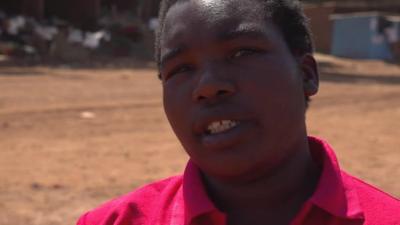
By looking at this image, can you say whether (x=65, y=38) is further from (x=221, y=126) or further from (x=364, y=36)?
(x=221, y=126)

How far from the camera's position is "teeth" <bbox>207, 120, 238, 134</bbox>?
1.52 metres

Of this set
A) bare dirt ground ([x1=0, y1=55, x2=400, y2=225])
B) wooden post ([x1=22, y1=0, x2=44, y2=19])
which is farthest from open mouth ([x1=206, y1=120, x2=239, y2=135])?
wooden post ([x1=22, y1=0, x2=44, y2=19])

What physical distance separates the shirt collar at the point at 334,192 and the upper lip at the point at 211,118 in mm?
264

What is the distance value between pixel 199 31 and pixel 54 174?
513 cm

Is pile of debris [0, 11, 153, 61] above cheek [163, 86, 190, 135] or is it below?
below

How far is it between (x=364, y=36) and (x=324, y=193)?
2499 cm

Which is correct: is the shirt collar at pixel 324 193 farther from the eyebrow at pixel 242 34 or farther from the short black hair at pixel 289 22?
the eyebrow at pixel 242 34

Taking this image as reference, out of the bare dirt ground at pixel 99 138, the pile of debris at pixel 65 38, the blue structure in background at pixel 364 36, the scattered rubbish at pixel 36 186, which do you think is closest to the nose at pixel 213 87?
the bare dirt ground at pixel 99 138

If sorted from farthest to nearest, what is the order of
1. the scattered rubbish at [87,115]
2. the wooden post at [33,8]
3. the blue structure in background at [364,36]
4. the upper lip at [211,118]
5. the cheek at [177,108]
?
the blue structure in background at [364,36], the wooden post at [33,8], the scattered rubbish at [87,115], the cheek at [177,108], the upper lip at [211,118]

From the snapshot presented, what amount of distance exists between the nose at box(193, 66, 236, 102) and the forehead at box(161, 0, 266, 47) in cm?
10

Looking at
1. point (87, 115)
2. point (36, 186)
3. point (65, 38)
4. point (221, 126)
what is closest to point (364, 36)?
point (65, 38)

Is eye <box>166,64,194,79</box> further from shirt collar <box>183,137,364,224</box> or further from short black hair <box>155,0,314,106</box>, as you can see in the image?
shirt collar <box>183,137,364,224</box>

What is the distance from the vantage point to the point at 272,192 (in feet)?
5.45

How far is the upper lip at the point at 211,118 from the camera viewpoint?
151cm
